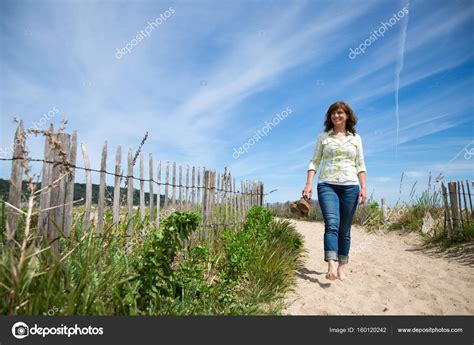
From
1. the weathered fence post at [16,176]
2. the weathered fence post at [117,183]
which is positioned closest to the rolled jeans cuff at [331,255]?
the weathered fence post at [117,183]

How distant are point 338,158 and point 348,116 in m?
0.66

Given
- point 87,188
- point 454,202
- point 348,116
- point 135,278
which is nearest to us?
point 135,278

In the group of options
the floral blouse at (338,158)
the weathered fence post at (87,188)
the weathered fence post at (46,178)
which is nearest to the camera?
the weathered fence post at (46,178)

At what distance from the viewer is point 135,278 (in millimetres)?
2652

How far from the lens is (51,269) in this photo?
7.10 feet

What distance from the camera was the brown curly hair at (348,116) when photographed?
13.7 ft

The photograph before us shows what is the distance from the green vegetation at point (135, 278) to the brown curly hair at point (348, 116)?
1.98 metres

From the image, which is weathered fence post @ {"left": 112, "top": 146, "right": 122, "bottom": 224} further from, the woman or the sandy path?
the woman

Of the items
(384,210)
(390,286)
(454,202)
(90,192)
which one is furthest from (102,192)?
(384,210)

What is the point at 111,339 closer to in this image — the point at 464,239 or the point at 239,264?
the point at 239,264

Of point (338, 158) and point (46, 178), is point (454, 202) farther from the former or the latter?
point (46, 178)
